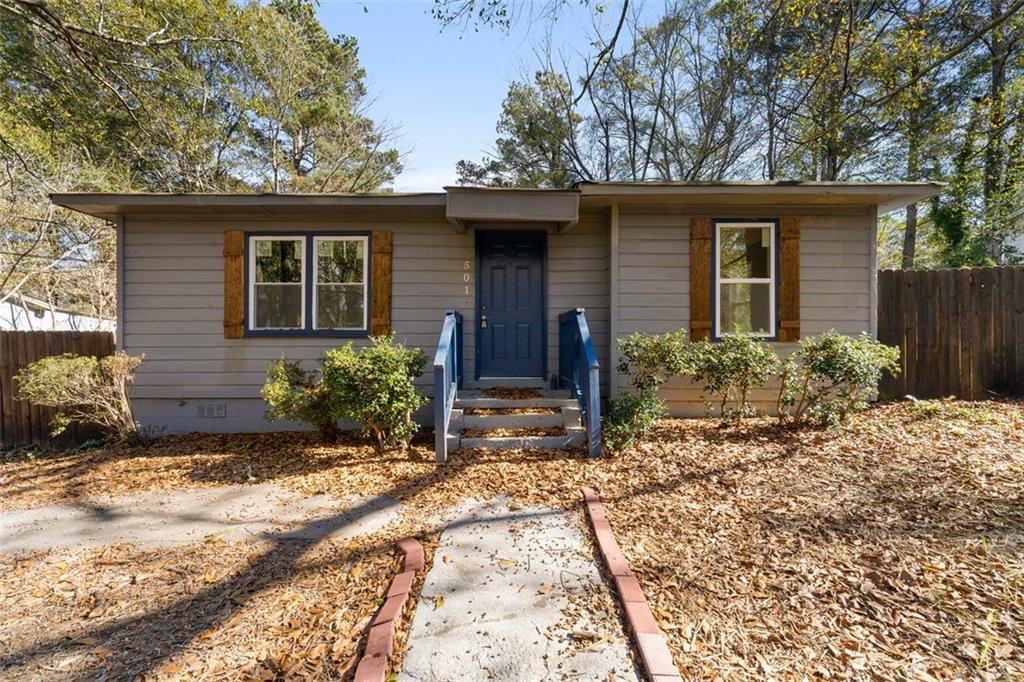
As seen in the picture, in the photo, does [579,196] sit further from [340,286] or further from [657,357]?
[340,286]

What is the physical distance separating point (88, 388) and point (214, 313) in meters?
1.50

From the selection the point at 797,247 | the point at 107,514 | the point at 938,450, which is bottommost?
the point at 107,514

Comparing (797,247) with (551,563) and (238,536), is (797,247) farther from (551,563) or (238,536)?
(238,536)

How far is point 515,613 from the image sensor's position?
228 centimetres

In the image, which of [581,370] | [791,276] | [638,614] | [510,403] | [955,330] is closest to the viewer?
[638,614]

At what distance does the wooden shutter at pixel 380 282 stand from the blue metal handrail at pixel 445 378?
38.6 inches

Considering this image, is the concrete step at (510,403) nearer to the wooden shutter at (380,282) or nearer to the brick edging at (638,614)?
the wooden shutter at (380,282)

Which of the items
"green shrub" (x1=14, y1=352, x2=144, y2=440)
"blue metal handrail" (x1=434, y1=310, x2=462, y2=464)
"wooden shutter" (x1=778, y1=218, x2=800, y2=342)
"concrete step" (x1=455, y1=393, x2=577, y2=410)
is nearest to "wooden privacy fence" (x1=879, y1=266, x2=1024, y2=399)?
"wooden shutter" (x1=778, y1=218, x2=800, y2=342)

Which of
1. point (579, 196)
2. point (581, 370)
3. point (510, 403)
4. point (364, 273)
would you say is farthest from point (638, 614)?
point (364, 273)

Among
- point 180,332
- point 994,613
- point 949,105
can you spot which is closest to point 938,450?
point 994,613

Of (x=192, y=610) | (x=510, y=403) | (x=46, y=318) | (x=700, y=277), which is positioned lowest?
(x=192, y=610)

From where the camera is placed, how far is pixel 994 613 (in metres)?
2.15

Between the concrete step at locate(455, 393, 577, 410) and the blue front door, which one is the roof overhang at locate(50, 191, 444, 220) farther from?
the concrete step at locate(455, 393, 577, 410)

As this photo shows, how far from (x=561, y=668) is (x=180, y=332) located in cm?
626
